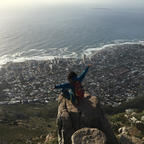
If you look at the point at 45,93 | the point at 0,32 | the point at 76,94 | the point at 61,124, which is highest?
the point at 76,94

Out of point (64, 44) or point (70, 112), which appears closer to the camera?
point (70, 112)

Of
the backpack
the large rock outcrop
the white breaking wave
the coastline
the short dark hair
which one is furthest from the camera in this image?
the white breaking wave

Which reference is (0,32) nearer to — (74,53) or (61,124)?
(74,53)

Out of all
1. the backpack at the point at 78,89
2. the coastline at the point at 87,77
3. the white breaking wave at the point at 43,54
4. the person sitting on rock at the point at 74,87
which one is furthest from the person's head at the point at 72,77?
the white breaking wave at the point at 43,54

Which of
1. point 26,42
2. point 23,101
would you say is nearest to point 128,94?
point 23,101

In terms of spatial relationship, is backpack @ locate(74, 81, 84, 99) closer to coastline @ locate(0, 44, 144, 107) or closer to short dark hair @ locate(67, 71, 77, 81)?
short dark hair @ locate(67, 71, 77, 81)

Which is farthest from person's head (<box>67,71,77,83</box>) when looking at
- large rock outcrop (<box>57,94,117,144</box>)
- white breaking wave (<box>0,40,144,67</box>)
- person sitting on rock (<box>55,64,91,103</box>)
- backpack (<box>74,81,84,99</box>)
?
white breaking wave (<box>0,40,144,67</box>)

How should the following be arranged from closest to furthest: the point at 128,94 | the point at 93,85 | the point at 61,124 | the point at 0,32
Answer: the point at 61,124 → the point at 128,94 → the point at 93,85 → the point at 0,32

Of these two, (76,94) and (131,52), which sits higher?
(76,94)

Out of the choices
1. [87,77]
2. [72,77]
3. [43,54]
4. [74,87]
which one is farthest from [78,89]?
[43,54]

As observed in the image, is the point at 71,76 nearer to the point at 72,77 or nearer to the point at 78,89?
the point at 72,77

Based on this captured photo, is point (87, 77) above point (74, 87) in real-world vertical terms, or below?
below
